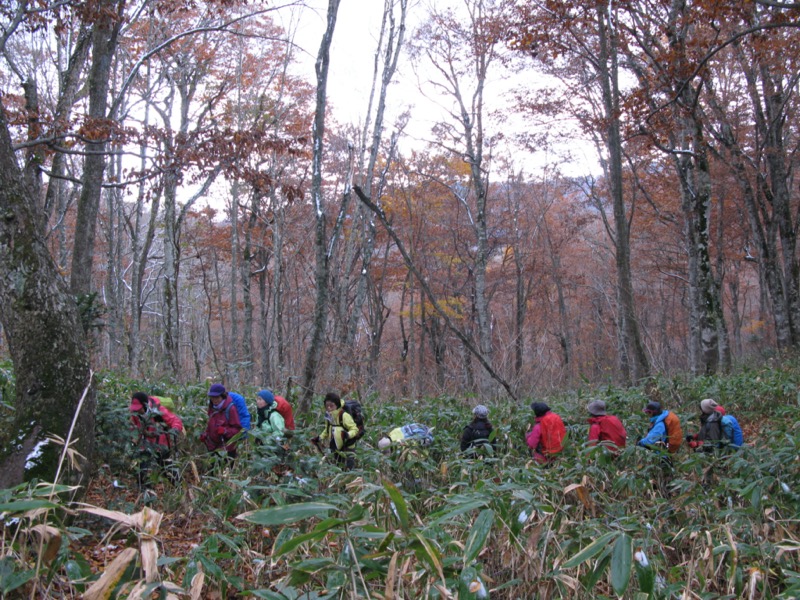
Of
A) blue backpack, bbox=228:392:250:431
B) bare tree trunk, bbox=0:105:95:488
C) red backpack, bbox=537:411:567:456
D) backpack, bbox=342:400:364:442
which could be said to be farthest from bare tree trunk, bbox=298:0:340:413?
bare tree trunk, bbox=0:105:95:488

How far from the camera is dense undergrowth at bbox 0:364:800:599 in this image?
67.7 inches

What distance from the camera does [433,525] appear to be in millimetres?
1886

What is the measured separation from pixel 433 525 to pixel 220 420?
4.89 metres

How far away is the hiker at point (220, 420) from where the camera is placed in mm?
6137

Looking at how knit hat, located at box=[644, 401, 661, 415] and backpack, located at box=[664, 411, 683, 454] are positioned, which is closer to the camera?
backpack, located at box=[664, 411, 683, 454]

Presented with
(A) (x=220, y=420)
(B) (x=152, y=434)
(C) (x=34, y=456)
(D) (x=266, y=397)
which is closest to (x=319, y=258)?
(D) (x=266, y=397)

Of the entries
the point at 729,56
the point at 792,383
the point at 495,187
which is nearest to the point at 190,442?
the point at 792,383

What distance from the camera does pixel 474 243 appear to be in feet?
81.1

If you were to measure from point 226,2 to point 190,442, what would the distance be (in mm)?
6216

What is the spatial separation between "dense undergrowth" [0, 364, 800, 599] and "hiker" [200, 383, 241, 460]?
24cm

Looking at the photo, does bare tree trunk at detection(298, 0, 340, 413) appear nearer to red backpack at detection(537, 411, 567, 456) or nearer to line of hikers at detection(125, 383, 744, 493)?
line of hikers at detection(125, 383, 744, 493)

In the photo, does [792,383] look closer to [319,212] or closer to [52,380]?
[319,212]

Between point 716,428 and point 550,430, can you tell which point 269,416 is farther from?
point 716,428

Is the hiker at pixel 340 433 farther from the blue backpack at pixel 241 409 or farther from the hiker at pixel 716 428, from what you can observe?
the hiker at pixel 716 428
